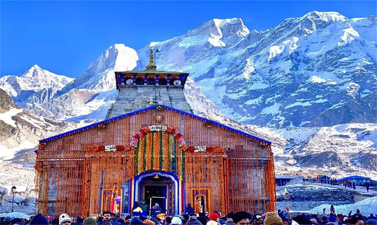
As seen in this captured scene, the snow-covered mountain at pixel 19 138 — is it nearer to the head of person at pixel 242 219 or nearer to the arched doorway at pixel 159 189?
the arched doorway at pixel 159 189

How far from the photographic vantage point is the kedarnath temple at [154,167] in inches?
993

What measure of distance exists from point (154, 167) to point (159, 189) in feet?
6.43

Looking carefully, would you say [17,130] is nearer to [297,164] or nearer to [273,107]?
[297,164]

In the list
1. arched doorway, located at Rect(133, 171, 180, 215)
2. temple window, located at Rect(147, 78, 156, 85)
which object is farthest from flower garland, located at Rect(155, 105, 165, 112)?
temple window, located at Rect(147, 78, 156, 85)

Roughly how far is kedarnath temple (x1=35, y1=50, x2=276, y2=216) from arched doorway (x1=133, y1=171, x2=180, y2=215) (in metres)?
0.06

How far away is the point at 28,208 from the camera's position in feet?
122

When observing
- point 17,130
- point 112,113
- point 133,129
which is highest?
point 17,130

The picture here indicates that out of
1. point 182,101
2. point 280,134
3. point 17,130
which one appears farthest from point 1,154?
point 280,134

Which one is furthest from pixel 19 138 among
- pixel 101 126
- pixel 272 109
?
pixel 272 109

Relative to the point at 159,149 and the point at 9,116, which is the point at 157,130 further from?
the point at 9,116

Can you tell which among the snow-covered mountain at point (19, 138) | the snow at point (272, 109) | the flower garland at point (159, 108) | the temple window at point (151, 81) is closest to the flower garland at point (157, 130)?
the flower garland at point (159, 108)

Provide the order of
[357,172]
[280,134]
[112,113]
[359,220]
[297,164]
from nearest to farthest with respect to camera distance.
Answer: [359,220]
[112,113]
[357,172]
[297,164]
[280,134]

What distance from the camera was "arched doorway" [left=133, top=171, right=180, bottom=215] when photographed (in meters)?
25.7

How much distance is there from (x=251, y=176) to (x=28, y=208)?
21.2 m
